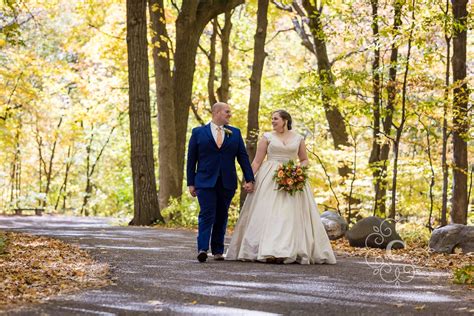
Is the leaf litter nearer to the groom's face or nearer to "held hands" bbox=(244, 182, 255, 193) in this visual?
"held hands" bbox=(244, 182, 255, 193)

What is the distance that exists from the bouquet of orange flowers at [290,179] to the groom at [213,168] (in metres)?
0.70

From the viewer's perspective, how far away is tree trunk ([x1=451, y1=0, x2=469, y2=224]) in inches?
618

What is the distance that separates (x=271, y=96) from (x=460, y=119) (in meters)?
15.4

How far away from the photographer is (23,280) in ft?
24.5

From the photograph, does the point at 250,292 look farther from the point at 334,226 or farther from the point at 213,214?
the point at 334,226

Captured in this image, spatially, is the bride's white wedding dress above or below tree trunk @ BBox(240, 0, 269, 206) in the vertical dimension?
below

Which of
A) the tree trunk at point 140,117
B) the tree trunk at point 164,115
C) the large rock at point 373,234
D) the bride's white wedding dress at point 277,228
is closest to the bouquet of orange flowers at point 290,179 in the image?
the bride's white wedding dress at point 277,228

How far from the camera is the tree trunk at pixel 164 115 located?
20.5 m

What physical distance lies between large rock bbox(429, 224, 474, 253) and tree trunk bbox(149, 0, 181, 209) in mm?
10506

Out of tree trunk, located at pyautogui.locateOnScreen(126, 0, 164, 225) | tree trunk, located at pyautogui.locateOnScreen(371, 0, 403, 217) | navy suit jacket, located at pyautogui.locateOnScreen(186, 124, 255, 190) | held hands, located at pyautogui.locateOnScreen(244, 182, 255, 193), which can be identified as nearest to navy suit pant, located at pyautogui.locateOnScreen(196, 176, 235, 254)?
navy suit jacket, located at pyautogui.locateOnScreen(186, 124, 255, 190)

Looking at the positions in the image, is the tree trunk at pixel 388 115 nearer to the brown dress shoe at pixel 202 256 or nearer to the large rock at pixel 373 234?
the large rock at pixel 373 234

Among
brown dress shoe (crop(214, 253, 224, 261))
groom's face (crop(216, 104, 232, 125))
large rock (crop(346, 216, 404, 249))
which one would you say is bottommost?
brown dress shoe (crop(214, 253, 224, 261))

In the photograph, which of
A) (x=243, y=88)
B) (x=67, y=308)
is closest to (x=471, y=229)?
(x=67, y=308)

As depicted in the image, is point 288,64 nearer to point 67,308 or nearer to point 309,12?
point 309,12
